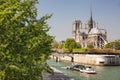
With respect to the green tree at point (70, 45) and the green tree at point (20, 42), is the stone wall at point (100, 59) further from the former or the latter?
the green tree at point (20, 42)

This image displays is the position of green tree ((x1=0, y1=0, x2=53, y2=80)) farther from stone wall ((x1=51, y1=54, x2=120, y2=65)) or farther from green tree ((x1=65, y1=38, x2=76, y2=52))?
green tree ((x1=65, y1=38, x2=76, y2=52))

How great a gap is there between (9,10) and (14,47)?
1.89 meters

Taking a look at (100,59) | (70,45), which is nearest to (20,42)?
(100,59)

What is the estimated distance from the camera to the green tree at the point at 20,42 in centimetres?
1719

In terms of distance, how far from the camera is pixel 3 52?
17.3 meters

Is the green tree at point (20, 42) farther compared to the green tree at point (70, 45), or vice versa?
the green tree at point (70, 45)

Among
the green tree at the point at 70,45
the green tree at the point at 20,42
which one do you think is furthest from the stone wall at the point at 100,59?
the green tree at the point at 20,42

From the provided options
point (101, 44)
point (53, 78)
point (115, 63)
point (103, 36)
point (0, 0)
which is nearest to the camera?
point (0, 0)

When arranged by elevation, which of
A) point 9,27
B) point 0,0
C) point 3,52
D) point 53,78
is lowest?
point 53,78

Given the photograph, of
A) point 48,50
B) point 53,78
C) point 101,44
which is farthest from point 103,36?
point 48,50

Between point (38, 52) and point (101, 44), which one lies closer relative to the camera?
point (38, 52)

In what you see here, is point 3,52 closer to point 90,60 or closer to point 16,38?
point 16,38

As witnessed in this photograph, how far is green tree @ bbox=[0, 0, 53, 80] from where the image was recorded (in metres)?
17.2

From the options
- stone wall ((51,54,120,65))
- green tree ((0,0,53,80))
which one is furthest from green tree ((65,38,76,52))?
Answer: green tree ((0,0,53,80))
